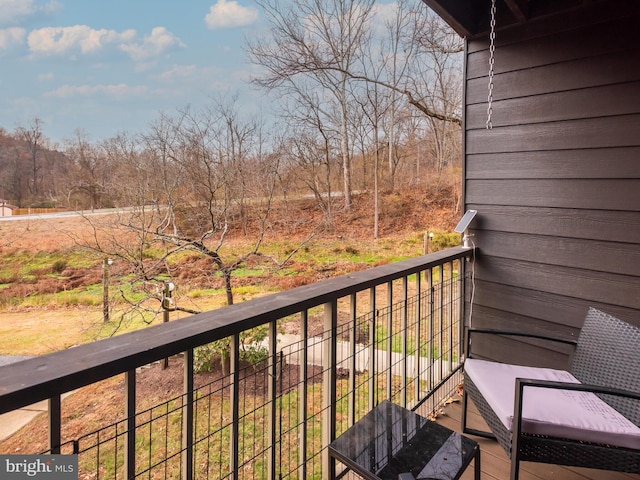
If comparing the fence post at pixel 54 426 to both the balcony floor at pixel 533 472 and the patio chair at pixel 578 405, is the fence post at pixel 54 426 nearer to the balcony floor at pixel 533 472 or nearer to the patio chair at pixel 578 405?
the patio chair at pixel 578 405

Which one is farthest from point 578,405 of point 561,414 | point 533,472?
point 533,472

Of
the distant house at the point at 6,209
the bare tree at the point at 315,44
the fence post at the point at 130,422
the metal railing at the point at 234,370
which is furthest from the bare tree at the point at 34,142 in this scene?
the fence post at the point at 130,422

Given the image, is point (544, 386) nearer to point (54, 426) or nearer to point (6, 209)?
point (54, 426)

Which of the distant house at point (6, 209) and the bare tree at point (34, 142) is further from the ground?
the bare tree at point (34, 142)

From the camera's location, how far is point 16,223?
22.1 feet

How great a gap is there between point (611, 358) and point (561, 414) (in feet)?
1.34

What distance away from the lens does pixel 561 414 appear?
1247 millimetres

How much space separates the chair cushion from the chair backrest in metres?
0.06

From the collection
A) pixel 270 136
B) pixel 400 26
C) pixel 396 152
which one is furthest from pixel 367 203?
pixel 400 26

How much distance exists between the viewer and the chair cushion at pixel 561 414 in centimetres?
119

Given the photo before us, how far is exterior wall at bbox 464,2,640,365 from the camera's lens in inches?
69.7

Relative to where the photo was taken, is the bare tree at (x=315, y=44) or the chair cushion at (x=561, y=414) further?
the bare tree at (x=315, y=44)

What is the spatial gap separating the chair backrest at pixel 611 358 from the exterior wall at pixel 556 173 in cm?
40

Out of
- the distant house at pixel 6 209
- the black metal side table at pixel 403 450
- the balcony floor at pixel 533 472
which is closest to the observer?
the black metal side table at pixel 403 450
